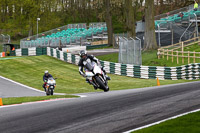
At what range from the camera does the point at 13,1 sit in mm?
82625

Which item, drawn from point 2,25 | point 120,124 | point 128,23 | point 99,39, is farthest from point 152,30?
point 2,25

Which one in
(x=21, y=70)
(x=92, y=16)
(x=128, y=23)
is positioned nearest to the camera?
(x=21, y=70)

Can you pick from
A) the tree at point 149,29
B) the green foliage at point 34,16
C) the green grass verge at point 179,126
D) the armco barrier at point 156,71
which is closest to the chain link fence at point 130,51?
the armco barrier at point 156,71

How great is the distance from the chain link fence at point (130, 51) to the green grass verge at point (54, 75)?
5.11 ft

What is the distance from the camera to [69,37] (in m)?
54.9

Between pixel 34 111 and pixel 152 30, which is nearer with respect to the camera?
pixel 34 111

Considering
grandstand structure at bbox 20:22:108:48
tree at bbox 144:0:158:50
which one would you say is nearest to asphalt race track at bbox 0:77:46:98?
tree at bbox 144:0:158:50

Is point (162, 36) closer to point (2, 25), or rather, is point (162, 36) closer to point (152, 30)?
point (152, 30)

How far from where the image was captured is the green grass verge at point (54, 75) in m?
26.2

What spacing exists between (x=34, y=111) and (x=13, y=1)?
247 ft

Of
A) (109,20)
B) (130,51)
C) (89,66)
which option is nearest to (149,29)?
(130,51)

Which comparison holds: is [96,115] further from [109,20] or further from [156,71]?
[109,20]

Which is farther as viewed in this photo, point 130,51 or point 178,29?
point 178,29

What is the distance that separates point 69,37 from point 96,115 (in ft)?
151
